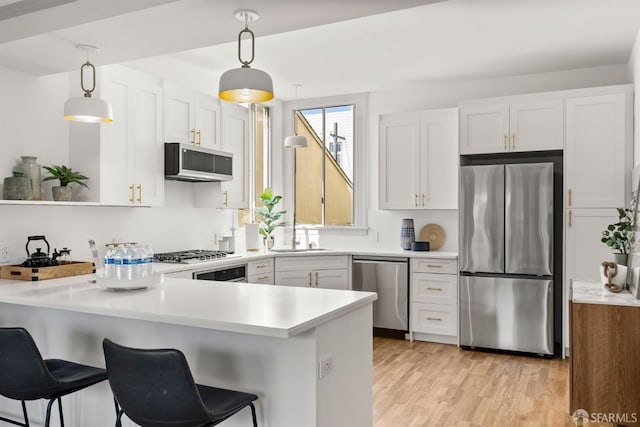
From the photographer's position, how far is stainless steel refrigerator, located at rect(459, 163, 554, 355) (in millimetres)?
4383

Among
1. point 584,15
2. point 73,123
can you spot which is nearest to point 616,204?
point 584,15

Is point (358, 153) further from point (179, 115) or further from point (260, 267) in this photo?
point (179, 115)

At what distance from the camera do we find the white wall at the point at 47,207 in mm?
3318

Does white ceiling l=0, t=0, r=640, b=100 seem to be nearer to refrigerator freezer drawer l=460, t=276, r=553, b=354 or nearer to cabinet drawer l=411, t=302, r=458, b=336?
refrigerator freezer drawer l=460, t=276, r=553, b=354

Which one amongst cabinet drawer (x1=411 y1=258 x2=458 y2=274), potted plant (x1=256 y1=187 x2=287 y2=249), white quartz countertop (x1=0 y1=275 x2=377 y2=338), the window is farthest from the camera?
the window

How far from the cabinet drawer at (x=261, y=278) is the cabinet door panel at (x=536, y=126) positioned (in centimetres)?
261

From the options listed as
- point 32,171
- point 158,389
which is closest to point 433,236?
point 32,171

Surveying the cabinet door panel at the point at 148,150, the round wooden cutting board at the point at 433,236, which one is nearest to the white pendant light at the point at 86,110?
the cabinet door panel at the point at 148,150

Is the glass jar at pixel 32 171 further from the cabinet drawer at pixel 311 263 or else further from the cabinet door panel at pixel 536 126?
the cabinet door panel at pixel 536 126

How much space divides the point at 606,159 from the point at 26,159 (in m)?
4.52

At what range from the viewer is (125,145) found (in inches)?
149

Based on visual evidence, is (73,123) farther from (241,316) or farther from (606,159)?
(606,159)

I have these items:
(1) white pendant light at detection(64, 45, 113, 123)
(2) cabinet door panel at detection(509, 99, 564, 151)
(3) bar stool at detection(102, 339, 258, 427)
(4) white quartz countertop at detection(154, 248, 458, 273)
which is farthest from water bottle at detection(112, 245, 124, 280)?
(2) cabinet door panel at detection(509, 99, 564, 151)

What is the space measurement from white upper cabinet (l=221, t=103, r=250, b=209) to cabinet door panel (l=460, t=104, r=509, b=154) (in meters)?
2.19
